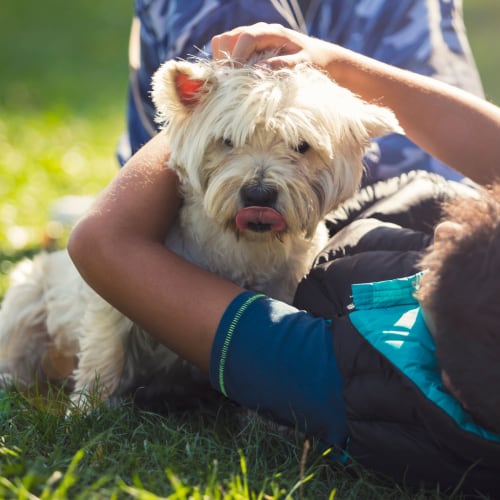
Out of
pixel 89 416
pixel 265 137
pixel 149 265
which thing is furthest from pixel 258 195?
pixel 89 416

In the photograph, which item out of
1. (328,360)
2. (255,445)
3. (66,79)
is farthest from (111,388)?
(66,79)

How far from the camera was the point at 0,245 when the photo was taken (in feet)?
15.5

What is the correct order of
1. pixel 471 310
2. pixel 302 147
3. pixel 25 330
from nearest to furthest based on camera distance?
pixel 471 310 → pixel 302 147 → pixel 25 330

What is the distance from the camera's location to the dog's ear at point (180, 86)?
244cm

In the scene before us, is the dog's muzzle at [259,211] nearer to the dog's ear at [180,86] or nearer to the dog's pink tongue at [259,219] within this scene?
the dog's pink tongue at [259,219]

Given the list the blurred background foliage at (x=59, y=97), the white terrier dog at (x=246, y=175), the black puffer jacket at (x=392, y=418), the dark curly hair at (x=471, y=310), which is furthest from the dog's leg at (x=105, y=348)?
the blurred background foliage at (x=59, y=97)

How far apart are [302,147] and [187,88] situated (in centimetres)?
37

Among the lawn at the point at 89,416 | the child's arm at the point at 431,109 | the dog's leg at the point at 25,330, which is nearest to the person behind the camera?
the lawn at the point at 89,416

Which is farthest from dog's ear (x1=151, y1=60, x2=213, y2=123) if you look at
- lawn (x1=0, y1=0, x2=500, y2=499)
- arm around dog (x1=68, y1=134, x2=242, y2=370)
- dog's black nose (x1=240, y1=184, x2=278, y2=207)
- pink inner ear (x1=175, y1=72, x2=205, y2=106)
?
lawn (x1=0, y1=0, x2=500, y2=499)

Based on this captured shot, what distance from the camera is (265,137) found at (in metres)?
2.45

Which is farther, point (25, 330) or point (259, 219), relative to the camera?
point (25, 330)

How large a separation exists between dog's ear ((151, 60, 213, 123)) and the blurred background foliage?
1401 millimetres

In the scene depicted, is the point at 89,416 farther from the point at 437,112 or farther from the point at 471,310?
the point at 437,112

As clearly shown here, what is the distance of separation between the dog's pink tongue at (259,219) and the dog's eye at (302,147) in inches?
7.6
